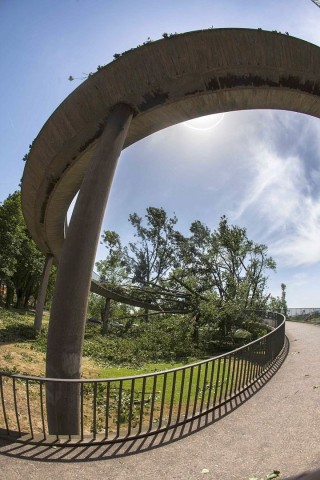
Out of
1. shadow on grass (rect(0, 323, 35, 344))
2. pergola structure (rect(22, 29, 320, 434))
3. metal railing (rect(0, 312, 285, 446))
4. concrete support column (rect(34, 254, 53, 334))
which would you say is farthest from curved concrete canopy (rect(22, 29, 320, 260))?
concrete support column (rect(34, 254, 53, 334))

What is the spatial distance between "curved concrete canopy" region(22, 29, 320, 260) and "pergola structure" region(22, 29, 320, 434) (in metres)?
0.02

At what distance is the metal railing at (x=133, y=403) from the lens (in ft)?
14.8

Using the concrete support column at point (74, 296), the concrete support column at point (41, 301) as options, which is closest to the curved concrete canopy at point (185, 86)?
the concrete support column at point (74, 296)

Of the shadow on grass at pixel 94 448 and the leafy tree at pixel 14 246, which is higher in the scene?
the leafy tree at pixel 14 246

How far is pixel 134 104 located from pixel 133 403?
7.05m

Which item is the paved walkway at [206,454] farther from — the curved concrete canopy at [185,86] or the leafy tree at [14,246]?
the leafy tree at [14,246]

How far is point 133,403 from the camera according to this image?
7820 millimetres

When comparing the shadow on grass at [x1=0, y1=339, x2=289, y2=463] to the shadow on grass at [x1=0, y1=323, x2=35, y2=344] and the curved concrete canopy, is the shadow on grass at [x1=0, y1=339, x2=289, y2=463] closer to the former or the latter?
the curved concrete canopy

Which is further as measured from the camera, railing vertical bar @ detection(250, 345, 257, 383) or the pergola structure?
railing vertical bar @ detection(250, 345, 257, 383)

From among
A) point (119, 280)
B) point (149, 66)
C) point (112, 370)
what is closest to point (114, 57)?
point (149, 66)

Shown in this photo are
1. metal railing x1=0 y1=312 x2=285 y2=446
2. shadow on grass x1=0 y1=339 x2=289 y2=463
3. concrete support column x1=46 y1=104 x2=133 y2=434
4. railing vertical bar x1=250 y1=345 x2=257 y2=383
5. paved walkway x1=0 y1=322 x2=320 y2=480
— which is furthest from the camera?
railing vertical bar x1=250 y1=345 x2=257 y2=383

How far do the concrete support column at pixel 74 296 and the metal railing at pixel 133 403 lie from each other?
331 mm

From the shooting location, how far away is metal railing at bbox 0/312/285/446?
4500 mm

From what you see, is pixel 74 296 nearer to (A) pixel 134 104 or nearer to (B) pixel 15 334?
(A) pixel 134 104
